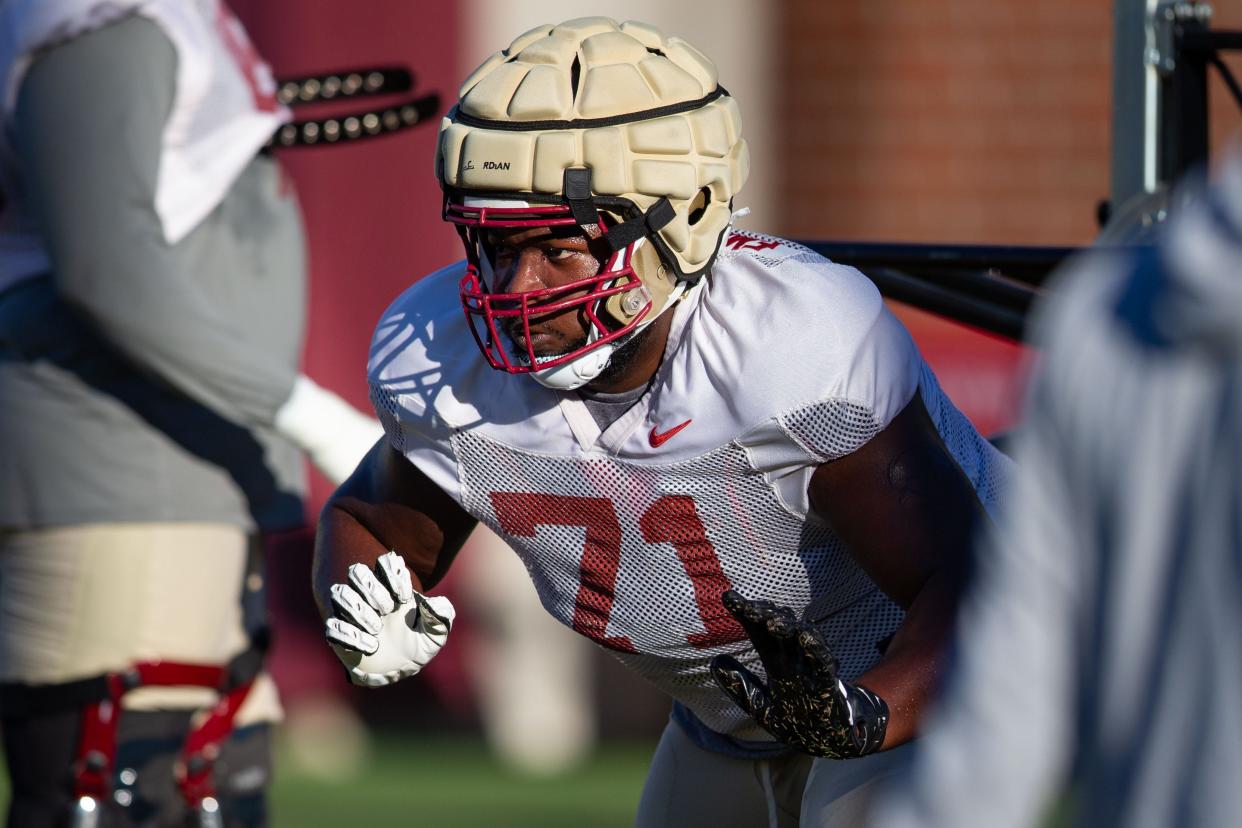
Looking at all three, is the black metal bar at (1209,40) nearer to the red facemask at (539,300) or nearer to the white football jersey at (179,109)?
the red facemask at (539,300)

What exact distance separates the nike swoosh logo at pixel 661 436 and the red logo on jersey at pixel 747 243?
298mm

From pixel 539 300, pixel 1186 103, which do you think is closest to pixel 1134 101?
pixel 1186 103

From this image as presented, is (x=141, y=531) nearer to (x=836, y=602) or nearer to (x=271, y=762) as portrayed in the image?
(x=271, y=762)

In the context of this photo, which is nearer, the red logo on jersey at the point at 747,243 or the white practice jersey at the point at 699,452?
the white practice jersey at the point at 699,452

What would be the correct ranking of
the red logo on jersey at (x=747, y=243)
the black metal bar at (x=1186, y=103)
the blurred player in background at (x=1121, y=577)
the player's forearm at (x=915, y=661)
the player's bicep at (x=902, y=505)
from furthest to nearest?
the black metal bar at (x=1186, y=103) → the red logo on jersey at (x=747, y=243) → the player's bicep at (x=902, y=505) → the player's forearm at (x=915, y=661) → the blurred player in background at (x=1121, y=577)

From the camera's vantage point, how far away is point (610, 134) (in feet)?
7.52

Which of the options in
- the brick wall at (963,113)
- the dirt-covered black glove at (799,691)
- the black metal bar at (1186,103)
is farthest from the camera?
the brick wall at (963,113)

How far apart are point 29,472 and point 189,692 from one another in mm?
433

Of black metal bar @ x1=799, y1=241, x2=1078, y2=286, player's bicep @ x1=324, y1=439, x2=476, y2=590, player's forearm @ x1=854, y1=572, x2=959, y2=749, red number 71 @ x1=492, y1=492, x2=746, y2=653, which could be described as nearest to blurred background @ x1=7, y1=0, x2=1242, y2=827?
black metal bar @ x1=799, y1=241, x2=1078, y2=286

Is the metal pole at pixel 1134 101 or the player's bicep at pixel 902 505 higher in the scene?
the metal pole at pixel 1134 101

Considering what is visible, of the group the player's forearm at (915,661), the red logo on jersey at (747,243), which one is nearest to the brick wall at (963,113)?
the red logo on jersey at (747,243)

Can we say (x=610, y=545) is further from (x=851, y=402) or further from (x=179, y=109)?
(x=179, y=109)

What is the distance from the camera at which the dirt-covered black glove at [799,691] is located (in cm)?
188

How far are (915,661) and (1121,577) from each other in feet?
2.80
